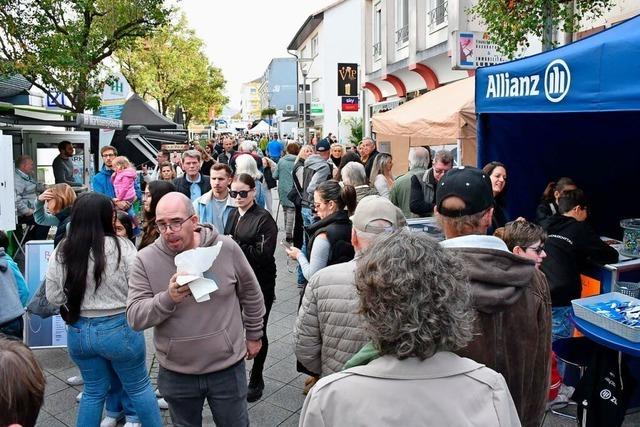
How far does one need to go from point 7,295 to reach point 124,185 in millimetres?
4465

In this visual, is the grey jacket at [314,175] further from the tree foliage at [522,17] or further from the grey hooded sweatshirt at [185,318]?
the grey hooded sweatshirt at [185,318]

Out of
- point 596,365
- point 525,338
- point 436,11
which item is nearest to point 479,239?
point 525,338

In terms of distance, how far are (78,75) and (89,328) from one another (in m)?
9.80

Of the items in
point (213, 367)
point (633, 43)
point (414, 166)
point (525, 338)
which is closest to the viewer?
point (525, 338)

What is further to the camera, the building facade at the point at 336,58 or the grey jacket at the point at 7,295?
the building facade at the point at 336,58

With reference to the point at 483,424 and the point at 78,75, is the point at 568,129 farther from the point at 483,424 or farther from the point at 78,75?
the point at 78,75

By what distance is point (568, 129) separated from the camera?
605 centimetres

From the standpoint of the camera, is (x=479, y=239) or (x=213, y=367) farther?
(x=213, y=367)

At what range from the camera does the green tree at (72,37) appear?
1091 centimetres

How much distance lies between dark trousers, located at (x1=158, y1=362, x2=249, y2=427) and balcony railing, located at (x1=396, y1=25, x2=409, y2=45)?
1739 centimetres

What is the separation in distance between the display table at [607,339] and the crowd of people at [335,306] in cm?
27

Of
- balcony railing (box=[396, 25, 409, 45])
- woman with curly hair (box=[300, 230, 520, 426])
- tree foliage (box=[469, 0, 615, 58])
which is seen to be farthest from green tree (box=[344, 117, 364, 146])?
woman with curly hair (box=[300, 230, 520, 426])

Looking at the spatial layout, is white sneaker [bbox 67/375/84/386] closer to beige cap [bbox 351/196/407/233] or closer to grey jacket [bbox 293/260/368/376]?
grey jacket [bbox 293/260/368/376]

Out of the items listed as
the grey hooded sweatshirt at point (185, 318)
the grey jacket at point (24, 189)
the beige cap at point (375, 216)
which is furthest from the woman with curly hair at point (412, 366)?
the grey jacket at point (24, 189)
